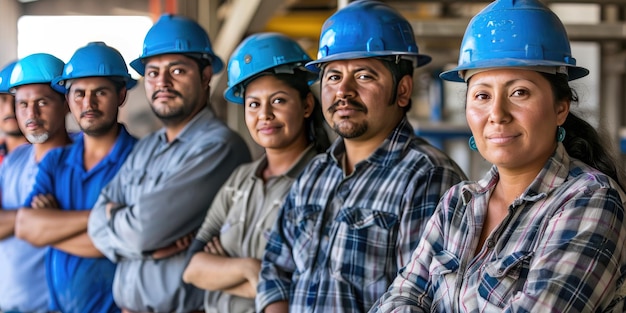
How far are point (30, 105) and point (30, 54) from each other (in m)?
0.16

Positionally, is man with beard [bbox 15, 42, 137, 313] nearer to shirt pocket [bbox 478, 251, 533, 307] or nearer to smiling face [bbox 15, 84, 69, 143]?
smiling face [bbox 15, 84, 69, 143]

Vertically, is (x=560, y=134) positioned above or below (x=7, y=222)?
above

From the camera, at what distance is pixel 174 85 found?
9.98 feet

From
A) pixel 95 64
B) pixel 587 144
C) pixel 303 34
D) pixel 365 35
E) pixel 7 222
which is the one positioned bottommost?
pixel 7 222

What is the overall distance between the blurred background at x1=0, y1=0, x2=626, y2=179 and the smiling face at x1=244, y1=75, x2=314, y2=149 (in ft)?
1.35

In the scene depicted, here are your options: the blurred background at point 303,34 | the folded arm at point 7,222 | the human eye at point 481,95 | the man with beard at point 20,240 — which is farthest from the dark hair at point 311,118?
the human eye at point 481,95

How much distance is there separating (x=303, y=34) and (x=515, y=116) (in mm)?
5836

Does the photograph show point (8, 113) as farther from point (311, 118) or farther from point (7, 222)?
point (311, 118)

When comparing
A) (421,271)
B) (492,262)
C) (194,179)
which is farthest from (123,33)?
(492,262)

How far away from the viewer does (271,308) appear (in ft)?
9.69

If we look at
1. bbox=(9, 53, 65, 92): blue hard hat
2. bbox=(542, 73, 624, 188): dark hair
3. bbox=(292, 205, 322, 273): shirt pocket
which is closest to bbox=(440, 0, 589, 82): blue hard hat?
bbox=(542, 73, 624, 188): dark hair

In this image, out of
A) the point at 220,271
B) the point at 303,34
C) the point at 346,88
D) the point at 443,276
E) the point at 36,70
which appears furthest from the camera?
the point at 303,34

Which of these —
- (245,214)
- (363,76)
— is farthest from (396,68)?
(245,214)

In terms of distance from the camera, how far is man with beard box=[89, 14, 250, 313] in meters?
3.36
